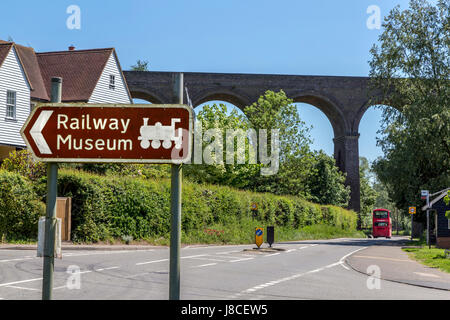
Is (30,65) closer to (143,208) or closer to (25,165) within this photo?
(25,165)

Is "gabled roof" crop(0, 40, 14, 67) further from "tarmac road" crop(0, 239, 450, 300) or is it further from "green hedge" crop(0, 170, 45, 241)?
"tarmac road" crop(0, 239, 450, 300)

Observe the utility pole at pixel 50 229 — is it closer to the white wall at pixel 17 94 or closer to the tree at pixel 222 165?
the white wall at pixel 17 94

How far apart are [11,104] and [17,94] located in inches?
31.5

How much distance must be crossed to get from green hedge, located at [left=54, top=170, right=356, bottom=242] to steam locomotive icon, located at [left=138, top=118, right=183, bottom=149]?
61.3 ft

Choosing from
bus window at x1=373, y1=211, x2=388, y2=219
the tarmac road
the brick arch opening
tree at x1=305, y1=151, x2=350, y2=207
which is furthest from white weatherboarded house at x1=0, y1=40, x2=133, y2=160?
bus window at x1=373, y1=211, x2=388, y2=219

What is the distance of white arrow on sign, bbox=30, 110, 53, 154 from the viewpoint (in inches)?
161

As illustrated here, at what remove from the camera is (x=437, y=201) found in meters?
32.2

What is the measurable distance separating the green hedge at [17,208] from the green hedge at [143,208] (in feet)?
4.34

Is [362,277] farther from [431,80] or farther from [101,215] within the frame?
[431,80]

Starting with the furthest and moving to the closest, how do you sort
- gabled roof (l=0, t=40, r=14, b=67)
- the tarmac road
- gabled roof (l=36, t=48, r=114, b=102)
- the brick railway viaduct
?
the brick railway viaduct → gabled roof (l=36, t=48, r=114, b=102) → gabled roof (l=0, t=40, r=14, b=67) → the tarmac road

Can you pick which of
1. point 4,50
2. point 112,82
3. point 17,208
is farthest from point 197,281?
point 112,82

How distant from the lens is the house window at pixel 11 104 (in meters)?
30.2
